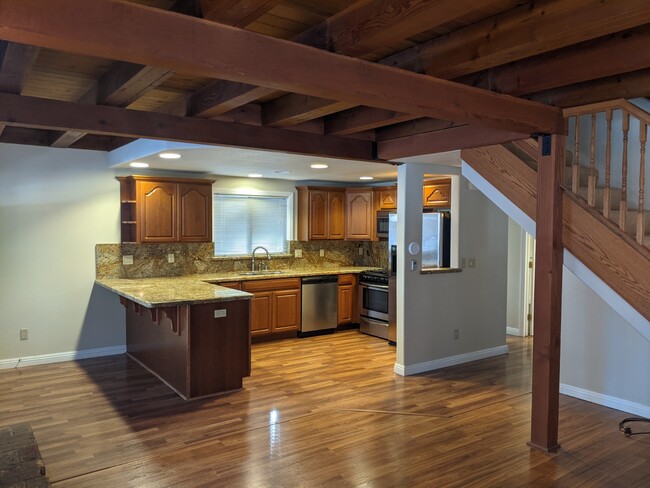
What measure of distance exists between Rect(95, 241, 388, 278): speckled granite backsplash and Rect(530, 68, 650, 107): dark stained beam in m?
4.36

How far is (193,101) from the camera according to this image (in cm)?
330

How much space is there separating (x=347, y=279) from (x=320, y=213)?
1.04 meters

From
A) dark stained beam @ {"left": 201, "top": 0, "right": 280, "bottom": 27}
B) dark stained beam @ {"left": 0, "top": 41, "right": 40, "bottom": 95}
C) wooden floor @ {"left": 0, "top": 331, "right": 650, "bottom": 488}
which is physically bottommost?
wooden floor @ {"left": 0, "top": 331, "right": 650, "bottom": 488}

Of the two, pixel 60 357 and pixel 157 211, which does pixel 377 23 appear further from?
pixel 60 357

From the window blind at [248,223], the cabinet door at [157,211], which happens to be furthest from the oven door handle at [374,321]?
the cabinet door at [157,211]

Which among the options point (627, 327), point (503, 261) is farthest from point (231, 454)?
point (503, 261)

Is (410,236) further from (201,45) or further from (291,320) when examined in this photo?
(201,45)

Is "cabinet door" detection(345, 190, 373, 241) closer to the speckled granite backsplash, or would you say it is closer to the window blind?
the speckled granite backsplash

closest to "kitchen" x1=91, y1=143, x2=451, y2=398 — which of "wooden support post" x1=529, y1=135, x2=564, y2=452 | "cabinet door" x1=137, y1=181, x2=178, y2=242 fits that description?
"cabinet door" x1=137, y1=181, x2=178, y2=242

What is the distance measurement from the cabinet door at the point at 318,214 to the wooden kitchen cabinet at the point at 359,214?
1.17 ft

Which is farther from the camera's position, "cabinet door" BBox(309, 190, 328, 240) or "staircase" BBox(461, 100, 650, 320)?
"cabinet door" BBox(309, 190, 328, 240)

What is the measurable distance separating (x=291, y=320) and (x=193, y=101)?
3.77 m

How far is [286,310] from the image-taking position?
6.43 m

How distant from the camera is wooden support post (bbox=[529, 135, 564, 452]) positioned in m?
3.25
